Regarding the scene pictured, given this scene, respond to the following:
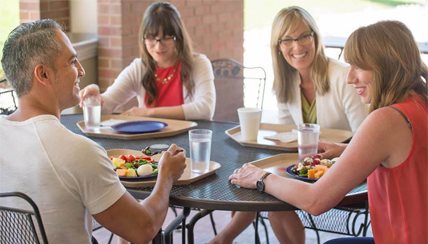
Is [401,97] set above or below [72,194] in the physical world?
above

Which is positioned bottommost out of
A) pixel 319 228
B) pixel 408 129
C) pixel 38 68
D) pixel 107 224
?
pixel 319 228

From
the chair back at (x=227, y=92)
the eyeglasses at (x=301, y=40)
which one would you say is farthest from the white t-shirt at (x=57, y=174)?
the chair back at (x=227, y=92)

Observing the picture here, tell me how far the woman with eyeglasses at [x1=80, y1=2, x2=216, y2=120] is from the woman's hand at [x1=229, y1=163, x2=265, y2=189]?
114cm

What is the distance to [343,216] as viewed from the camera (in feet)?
10.1

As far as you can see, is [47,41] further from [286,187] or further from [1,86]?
[1,86]

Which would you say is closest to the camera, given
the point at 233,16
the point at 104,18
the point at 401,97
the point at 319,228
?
the point at 401,97

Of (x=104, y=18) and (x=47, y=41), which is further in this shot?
(x=104, y=18)

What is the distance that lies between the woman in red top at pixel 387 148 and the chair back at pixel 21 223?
0.68 meters

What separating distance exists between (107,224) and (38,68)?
45 centimetres

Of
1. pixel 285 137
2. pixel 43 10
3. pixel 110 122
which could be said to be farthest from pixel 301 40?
pixel 43 10

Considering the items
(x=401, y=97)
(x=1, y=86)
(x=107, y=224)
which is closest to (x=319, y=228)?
(x=401, y=97)

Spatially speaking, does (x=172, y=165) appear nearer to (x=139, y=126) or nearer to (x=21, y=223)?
(x=21, y=223)

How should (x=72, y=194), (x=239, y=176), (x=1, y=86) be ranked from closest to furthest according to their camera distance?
(x=72, y=194) < (x=239, y=176) < (x=1, y=86)

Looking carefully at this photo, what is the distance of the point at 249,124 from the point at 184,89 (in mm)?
841
